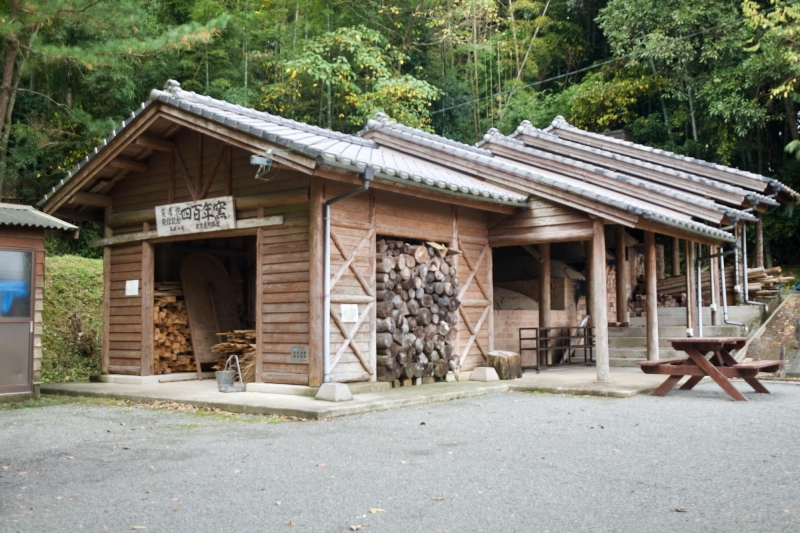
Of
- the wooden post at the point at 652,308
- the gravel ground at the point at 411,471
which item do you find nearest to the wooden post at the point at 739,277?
the wooden post at the point at 652,308

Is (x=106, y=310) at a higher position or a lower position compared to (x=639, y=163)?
lower

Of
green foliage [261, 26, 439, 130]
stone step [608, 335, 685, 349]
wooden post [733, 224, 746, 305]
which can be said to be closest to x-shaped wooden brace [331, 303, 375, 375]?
stone step [608, 335, 685, 349]

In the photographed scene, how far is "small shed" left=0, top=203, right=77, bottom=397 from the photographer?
30.8ft

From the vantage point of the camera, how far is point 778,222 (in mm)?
21188

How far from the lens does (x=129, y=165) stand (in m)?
11.1

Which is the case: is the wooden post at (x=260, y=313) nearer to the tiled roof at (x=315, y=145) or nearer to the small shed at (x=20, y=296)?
the tiled roof at (x=315, y=145)

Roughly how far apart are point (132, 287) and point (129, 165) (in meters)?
1.93

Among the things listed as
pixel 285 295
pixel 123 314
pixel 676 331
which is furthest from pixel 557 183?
pixel 123 314

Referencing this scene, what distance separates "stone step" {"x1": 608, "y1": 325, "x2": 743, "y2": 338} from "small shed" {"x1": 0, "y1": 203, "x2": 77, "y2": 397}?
10527 mm

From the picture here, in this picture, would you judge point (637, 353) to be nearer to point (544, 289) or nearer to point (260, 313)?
point (544, 289)

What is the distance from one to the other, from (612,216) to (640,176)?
6.82m

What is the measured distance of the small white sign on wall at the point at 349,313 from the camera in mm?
9328

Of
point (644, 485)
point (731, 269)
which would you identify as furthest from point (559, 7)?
point (644, 485)

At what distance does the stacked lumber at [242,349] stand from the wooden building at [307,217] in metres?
0.70
